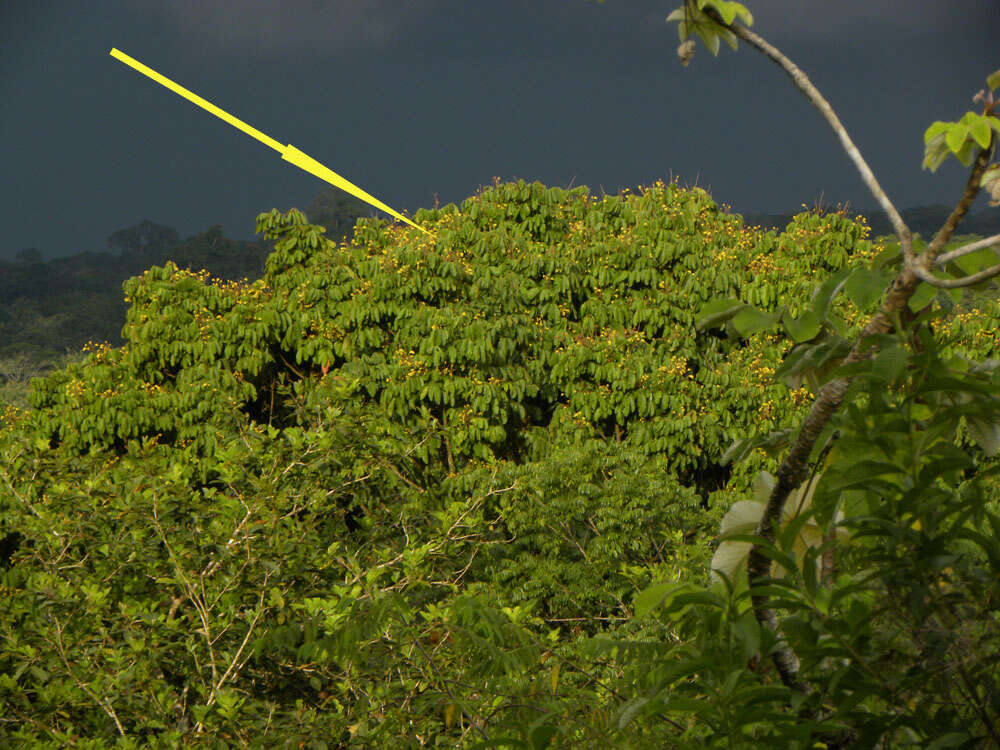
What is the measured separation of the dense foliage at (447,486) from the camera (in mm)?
1191

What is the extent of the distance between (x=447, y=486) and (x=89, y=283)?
45178 millimetres

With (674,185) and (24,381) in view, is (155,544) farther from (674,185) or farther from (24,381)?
(24,381)

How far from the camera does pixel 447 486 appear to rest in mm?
8672

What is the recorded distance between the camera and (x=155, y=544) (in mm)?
3660

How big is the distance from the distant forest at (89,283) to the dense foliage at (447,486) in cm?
1240

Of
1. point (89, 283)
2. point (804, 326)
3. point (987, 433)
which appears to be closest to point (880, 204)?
point (804, 326)

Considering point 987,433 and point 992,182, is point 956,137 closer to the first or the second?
point 992,182

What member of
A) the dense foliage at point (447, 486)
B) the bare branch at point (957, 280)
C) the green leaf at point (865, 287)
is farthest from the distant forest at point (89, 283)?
the bare branch at point (957, 280)

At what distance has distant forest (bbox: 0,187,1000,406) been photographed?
29031 mm

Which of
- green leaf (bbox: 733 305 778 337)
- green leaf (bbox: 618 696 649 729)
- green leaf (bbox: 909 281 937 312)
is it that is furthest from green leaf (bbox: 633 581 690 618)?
green leaf (bbox: 909 281 937 312)

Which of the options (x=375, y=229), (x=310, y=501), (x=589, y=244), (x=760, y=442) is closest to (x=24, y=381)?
(x=375, y=229)

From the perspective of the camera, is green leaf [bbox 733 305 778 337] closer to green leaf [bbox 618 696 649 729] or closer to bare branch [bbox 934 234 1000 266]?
bare branch [bbox 934 234 1000 266]

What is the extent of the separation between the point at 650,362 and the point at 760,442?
28.3 ft

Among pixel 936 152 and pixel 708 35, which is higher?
pixel 708 35
